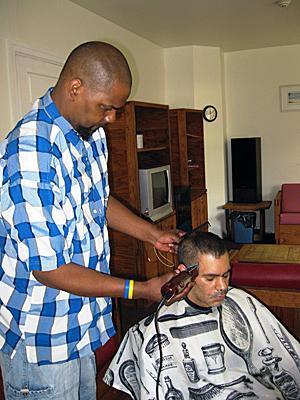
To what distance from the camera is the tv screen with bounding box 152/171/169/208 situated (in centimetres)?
382

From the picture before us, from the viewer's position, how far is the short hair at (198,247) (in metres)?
1.55

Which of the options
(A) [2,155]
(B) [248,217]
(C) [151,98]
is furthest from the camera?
(B) [248,217]

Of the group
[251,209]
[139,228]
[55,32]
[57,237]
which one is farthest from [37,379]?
[251,209]

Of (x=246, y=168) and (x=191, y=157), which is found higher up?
(x=191, y=157)

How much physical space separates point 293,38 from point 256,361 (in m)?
4.36

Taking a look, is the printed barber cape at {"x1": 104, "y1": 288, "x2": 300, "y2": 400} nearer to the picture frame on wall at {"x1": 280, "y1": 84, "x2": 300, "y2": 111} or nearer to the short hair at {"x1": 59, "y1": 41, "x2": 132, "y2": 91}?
the short hair at {"x1": 59, "y1": 41, "x2": 132, "y2": 91}

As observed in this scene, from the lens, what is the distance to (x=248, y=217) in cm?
527

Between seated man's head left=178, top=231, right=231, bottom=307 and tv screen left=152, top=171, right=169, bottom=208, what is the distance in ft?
7.19

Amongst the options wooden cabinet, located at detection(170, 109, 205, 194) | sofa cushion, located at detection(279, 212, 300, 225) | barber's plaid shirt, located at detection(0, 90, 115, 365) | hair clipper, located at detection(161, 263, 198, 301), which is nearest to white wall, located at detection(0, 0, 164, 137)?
wooden cabinet, located at detection(170, 109, 205, 194)

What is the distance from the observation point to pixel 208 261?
1.59 meters

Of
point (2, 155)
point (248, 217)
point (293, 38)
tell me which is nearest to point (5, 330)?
point (2, 155)

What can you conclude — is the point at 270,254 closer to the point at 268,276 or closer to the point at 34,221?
the point at 268,276

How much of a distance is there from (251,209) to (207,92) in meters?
1.52

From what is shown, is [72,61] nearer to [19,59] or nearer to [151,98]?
[19,59]
